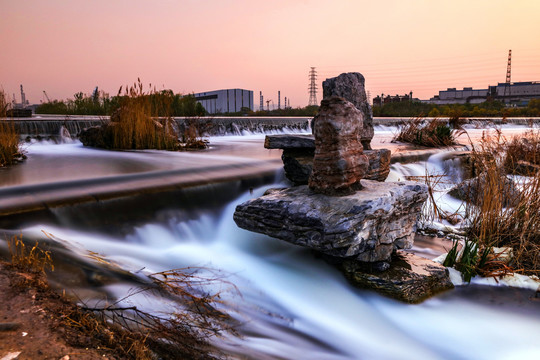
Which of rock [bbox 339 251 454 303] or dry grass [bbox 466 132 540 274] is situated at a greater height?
dry grass [bbox 466 132 540 274]

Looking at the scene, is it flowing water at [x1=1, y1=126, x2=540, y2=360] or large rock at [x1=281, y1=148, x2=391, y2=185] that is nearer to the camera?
flowing water at [x1=1, y1=126, x2=540, y2=360]

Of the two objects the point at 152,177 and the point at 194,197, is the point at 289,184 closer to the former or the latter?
the point at 194,197

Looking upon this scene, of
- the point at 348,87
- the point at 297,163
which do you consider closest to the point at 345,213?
the point at 297,163

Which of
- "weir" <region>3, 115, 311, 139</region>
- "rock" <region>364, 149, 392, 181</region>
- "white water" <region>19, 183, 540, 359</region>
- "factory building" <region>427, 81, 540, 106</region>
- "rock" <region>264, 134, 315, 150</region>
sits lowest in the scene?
"white water" <region>19, 183, 540, 359</region>

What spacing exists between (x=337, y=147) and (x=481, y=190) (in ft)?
8.49

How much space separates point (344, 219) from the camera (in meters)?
2.72

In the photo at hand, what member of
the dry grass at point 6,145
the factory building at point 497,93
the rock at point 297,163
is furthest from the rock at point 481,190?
the factory building at point 497,93

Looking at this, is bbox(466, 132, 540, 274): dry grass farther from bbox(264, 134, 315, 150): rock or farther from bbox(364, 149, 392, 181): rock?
bbox(264, 134, 315, 150): rock

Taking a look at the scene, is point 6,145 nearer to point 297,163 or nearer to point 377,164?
point 297,163

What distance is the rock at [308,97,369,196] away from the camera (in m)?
2.92

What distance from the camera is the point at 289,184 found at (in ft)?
16.0

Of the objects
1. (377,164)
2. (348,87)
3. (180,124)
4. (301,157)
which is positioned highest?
(348,87)

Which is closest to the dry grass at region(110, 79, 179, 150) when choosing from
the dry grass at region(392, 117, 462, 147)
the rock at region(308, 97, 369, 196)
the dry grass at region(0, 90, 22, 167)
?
the dry grass at region(0, 90, 22, 167)

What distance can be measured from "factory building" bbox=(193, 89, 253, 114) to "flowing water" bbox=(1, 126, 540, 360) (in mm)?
25017
